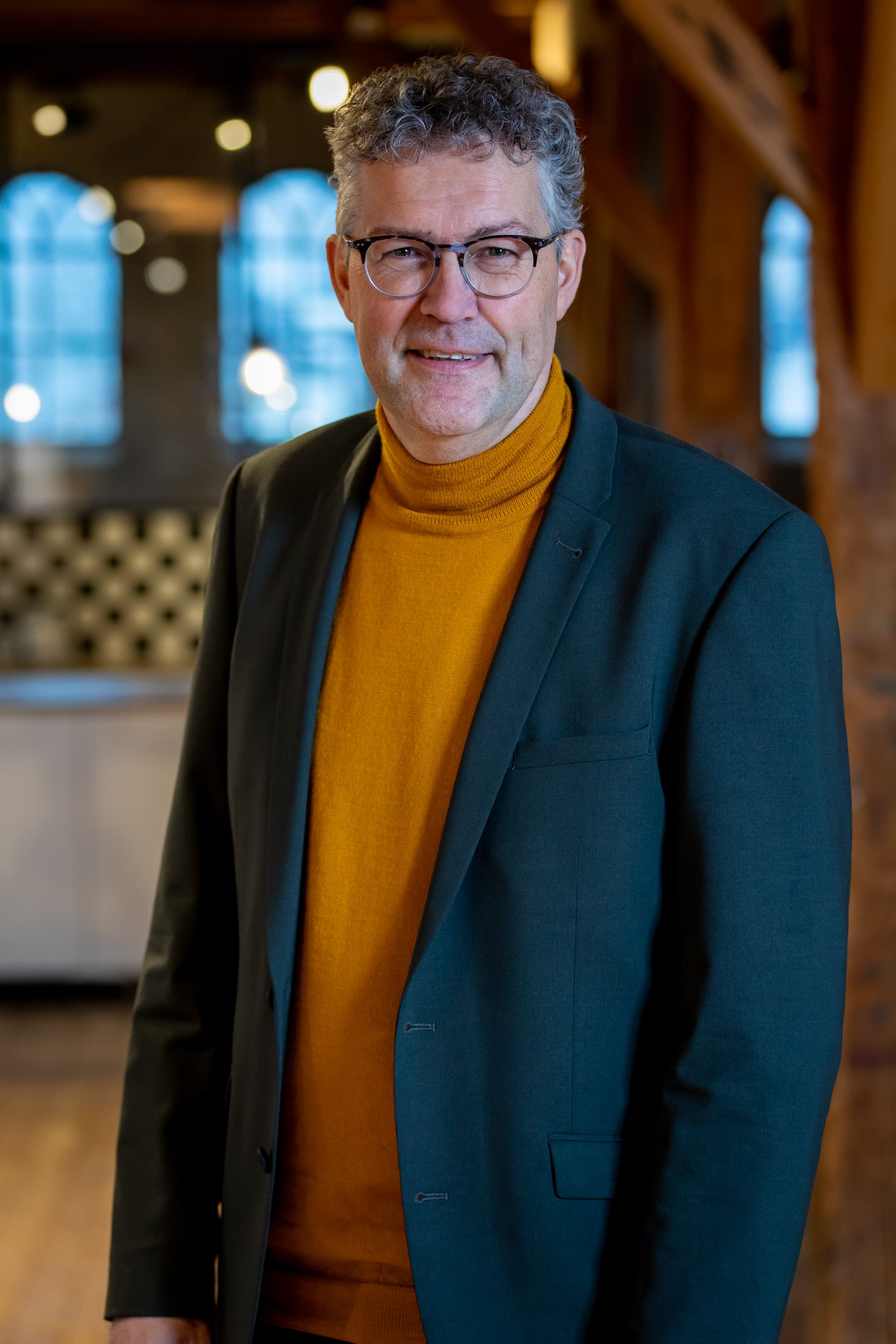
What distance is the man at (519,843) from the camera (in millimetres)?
1180

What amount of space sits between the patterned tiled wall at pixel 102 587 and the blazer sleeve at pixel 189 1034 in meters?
4.60

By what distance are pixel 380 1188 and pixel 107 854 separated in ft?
12.6

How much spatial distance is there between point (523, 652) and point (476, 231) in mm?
391

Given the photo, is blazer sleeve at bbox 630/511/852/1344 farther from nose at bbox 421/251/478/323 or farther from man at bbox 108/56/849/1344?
nose at bbox 421/251/478/323

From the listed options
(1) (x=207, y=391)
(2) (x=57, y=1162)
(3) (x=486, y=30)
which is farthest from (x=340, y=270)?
(1) (x=207, y=391)

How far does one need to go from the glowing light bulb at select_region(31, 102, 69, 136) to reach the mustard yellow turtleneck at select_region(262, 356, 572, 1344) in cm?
537

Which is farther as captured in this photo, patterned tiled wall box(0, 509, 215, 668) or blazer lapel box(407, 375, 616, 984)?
patterned tiled wall box(0, 509, 215, 668)

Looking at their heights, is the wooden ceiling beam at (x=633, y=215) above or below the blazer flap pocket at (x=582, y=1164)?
above

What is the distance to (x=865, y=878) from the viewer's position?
107 inches

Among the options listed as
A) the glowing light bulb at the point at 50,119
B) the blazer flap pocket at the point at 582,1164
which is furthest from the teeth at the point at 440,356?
the glowing light bulb at the point at 50,119

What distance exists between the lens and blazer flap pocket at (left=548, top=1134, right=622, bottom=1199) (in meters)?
1.23

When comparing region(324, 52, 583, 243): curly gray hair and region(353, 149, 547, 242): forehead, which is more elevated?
region(324, 52, 583, 243): curly gray hair

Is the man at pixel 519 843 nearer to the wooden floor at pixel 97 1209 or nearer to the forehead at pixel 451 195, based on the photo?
the forehead at pixel 451 195

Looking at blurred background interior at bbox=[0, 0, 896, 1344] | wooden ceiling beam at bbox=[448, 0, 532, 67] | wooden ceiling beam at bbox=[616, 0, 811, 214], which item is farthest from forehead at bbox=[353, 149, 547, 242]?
wooden ceiling beam at bbox=[448, 0, 532, 67]
